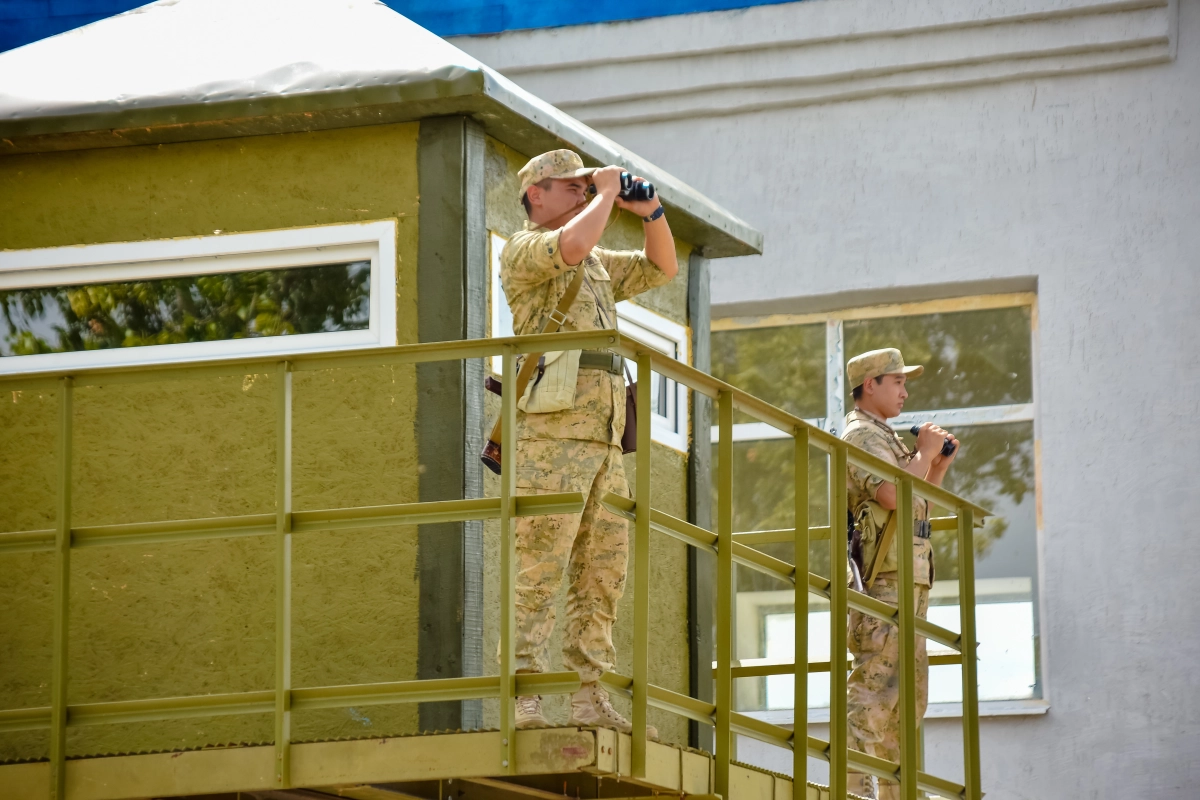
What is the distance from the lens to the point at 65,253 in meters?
7.76

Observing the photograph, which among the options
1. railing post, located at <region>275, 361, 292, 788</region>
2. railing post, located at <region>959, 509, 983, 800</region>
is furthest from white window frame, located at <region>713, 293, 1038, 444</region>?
railing post, located at <region>275, 361, 292, 788</region>

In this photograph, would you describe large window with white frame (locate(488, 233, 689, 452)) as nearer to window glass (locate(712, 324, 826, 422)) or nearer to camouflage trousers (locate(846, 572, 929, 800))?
camouflage trousers (locate(846, 572, 929, 800))

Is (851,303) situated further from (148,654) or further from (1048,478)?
(148,654)

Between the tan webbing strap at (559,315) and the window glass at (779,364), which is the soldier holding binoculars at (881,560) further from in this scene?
the window glass at (779,364)

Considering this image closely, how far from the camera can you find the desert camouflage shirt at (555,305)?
20.7ft

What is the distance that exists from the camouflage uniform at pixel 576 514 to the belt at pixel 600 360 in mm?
16

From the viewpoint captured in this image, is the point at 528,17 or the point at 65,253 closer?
the point at 65,253

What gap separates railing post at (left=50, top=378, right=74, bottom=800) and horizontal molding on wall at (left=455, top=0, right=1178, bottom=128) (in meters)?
6.58

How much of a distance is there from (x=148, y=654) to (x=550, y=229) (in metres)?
2.23

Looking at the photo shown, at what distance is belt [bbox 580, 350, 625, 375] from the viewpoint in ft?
20.9

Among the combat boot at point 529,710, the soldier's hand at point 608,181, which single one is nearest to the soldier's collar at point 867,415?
the soldier's hand at point 608,181

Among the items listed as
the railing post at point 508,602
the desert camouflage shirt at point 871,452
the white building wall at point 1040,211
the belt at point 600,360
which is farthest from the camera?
the white building wall at point 1040,211

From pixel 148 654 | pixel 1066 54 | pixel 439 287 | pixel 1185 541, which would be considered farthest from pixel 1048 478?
pixel 148 654

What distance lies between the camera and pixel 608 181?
6.33 meters
